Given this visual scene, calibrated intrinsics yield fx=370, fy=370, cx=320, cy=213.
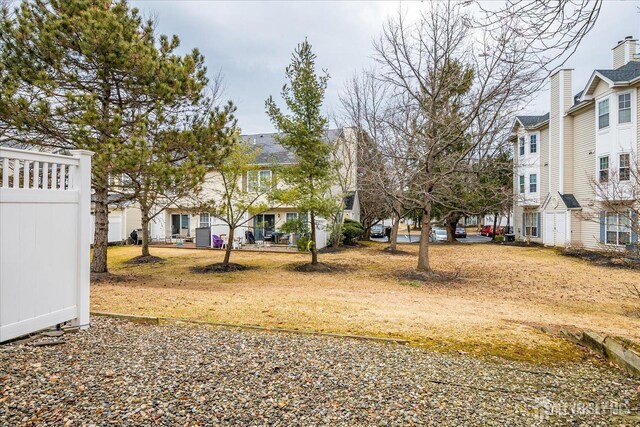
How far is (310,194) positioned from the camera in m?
15.8

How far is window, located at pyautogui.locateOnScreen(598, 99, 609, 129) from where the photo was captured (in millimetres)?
19812

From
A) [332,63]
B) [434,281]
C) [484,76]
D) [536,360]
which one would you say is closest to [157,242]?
[332,63]

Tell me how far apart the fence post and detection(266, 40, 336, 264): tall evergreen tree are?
10.9 meters

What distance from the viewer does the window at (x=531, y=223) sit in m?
27.3

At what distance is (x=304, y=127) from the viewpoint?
1498 centimetres

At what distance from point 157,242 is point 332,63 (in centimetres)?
1806

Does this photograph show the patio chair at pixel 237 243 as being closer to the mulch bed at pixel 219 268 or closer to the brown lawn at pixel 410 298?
the brown lawn at pixel 410 298

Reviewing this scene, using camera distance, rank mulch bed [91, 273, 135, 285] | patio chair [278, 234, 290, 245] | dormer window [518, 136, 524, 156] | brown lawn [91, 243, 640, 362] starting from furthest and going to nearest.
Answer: dormer window [518, 136, 524, 156] < patio chair [278, 234, 290, 245] < mulch bed [91, 273, 135, 285] < brown lawn [91, 243, 640, 362]

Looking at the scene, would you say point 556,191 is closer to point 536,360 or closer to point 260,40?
point 260,40

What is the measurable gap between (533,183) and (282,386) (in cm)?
2963

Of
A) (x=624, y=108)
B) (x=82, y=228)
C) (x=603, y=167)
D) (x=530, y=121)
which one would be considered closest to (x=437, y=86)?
(x=82, y=228)

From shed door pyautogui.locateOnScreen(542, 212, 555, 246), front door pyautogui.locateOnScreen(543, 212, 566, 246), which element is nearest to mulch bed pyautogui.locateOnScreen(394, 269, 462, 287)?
front door pyautogui.locateOnScreen(543, 212, 566, 246)

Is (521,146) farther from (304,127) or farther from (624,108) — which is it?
(304,127)

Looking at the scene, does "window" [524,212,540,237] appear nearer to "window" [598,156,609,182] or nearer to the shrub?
"window" [598,156,609,182]
